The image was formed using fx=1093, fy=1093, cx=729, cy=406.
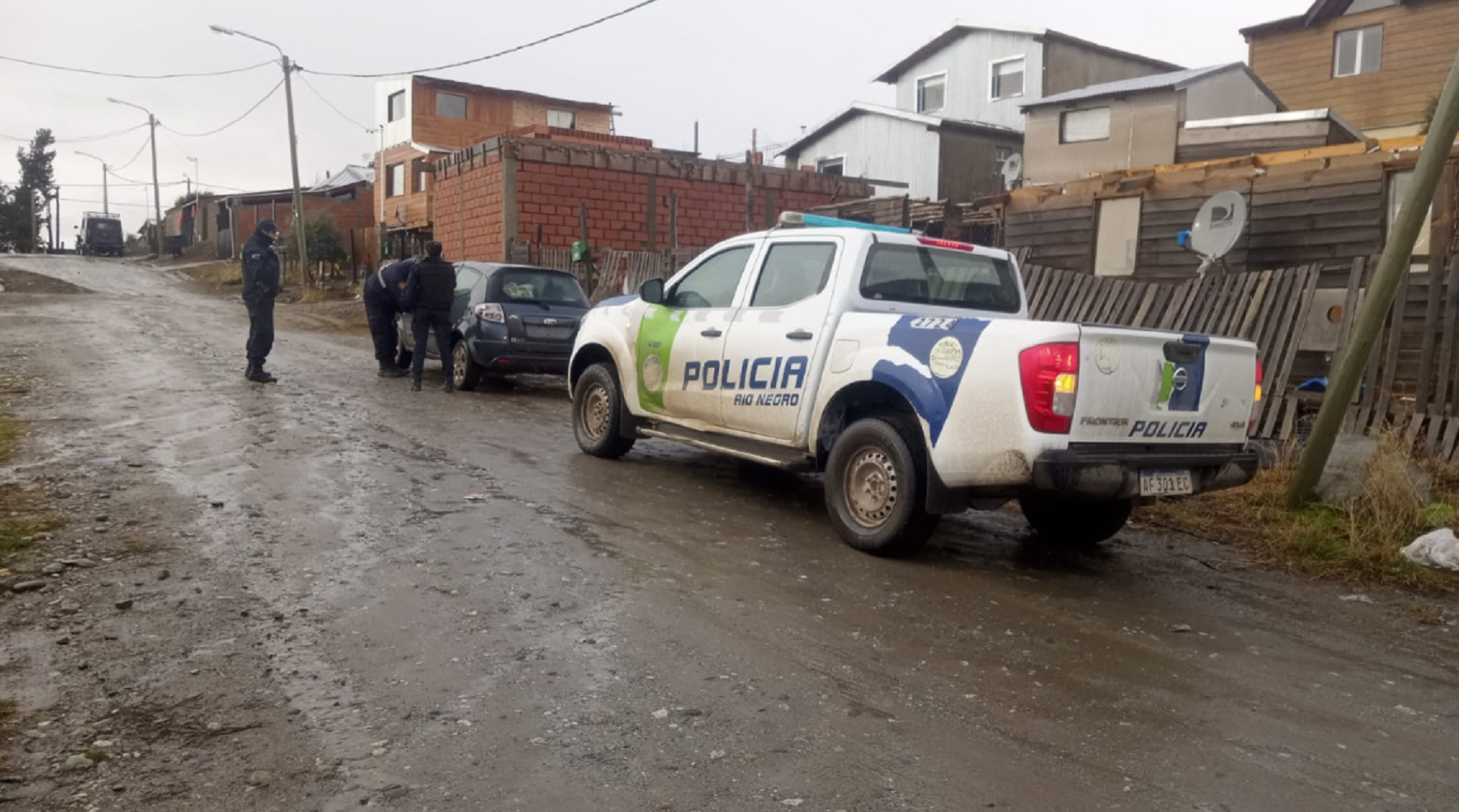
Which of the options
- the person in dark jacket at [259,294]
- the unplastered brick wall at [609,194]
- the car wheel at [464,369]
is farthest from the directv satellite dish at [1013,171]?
the person in dark jacket at [259,294]

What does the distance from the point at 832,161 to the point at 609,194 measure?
47.3 ft

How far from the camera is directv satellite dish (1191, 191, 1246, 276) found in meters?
11.9

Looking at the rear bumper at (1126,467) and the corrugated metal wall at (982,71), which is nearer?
the rear bumper at (1126,467)

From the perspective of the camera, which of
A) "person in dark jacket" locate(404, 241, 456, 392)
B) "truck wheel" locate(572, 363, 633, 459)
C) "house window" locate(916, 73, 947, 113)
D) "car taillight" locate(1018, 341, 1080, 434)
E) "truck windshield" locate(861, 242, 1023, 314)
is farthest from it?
"house window" locate(916, 73, 947, 113)

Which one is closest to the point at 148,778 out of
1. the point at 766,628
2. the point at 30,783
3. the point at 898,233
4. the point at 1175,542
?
the point at 30,783

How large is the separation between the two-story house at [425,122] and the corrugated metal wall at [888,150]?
33.0 ft

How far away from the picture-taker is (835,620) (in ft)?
15.1

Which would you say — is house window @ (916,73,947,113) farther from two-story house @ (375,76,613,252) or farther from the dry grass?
the dry grass

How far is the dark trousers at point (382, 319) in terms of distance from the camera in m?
13.1

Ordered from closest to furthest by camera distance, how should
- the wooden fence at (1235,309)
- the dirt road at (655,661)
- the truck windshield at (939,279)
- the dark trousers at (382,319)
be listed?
the dirt road at (655,661), the truck windshield at (939,279), the wooden fence at (1235,309), the dark trousers at (382,319)

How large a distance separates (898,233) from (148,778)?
194 inches

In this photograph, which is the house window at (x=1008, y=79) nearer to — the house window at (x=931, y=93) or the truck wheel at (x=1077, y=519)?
the house window at (x=931, y=93)

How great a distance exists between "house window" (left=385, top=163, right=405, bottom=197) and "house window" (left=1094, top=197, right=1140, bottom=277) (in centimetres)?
3046

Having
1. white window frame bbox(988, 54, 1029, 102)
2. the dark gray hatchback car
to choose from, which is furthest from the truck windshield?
white window frame bbox(988, 54, 1029, 102)
